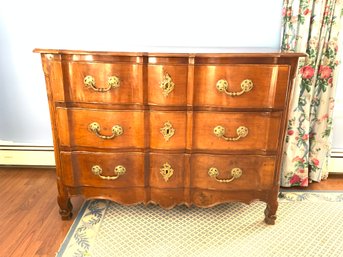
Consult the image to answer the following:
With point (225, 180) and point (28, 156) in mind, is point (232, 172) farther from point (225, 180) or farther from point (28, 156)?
point (28, 156)

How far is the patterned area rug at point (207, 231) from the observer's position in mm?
1430

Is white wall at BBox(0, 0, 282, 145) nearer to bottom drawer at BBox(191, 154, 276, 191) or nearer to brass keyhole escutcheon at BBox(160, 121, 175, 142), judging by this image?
brass keyhole escutcheon at BBox(160, 121, 175, 142)

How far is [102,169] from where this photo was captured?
150 cm

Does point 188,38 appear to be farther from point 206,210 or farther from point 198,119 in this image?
point 206,210

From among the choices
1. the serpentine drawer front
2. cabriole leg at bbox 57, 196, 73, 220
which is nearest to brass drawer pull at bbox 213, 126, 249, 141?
the serpentine drawer front

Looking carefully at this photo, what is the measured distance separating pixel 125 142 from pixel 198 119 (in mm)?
393

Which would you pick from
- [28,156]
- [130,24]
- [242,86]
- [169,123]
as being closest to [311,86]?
[242,86]

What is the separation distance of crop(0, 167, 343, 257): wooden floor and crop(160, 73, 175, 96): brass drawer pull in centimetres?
97

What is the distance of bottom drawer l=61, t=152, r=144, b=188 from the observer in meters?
1.47

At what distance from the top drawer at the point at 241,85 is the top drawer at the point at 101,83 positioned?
29 centimetres

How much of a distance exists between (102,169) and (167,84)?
584 millimetres

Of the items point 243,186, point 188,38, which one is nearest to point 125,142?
point 243,186

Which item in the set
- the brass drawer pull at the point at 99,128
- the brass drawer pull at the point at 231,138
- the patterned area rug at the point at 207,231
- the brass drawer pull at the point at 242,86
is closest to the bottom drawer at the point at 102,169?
the brass drawer pull at the point at 99,128

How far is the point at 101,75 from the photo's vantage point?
1.32 meters
